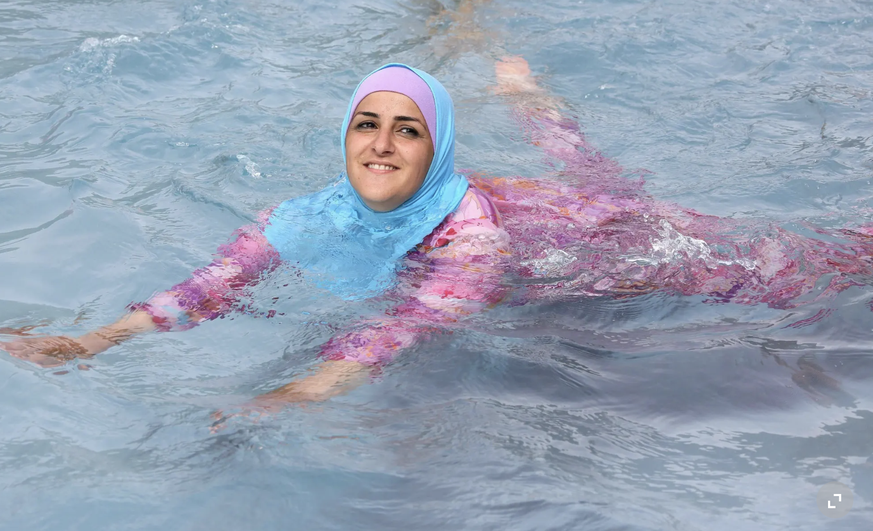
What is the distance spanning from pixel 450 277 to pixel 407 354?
443 millimetres

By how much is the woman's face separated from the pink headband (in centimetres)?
2

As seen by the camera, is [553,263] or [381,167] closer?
[381,167]

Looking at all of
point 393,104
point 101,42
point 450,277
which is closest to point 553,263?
point 450,277

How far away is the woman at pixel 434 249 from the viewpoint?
3.38m

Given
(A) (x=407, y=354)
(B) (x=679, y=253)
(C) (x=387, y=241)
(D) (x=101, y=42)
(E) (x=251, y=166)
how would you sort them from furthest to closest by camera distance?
(D) (x=101, y=42)
(E) (x=251, y=166)
(B) (x=679, y=253)
(C) (x=387, y=241)
(A) (x=407, y=354)

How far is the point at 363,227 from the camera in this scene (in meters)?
3.77

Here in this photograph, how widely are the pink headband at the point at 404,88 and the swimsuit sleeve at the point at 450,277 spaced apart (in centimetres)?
41

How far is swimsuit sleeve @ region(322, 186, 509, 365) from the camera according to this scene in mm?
3279

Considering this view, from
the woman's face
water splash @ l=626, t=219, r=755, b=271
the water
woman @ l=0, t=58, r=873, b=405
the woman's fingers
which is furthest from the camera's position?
water splash @ l=626, t=219, r=755, b=271

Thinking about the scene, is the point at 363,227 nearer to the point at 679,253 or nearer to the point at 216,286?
the point at 216,286

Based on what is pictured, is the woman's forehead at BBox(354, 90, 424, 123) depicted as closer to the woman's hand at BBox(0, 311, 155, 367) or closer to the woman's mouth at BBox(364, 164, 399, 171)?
the woman's mouth at BBox(364, 164, 399, 171)

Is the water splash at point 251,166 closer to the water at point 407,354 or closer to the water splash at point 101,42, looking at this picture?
the water at point 407,354

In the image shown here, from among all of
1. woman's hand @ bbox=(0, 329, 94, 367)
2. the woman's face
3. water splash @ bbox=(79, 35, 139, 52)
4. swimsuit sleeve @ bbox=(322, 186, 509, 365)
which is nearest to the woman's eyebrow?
the woman's face

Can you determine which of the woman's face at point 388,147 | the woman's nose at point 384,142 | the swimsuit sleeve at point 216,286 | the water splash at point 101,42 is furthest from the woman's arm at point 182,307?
the water splash at point 101,42
